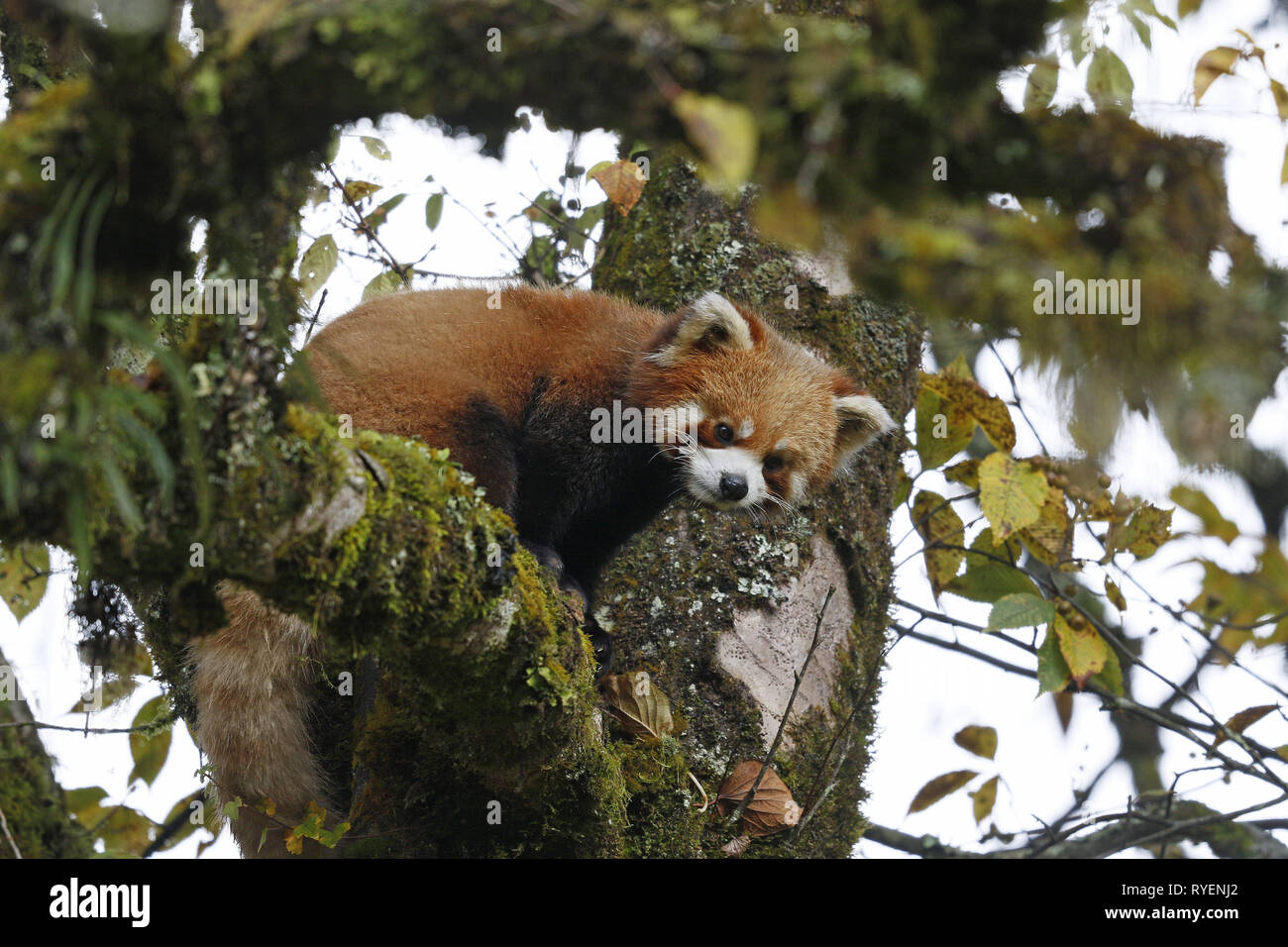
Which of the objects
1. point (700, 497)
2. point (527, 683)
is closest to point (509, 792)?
point (527, 683)

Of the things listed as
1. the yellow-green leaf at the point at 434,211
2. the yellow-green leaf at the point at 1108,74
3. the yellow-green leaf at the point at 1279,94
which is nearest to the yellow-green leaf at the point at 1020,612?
the yellow-green leaf at the point at 1108,74

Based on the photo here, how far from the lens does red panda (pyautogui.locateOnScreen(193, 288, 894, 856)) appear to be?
3852 mm

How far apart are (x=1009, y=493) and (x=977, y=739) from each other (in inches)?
103

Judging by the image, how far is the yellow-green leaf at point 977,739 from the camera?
6082mm

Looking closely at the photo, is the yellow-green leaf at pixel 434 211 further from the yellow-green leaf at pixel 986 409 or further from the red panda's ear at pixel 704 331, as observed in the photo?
the yellow-green leaf at pixel 986 409

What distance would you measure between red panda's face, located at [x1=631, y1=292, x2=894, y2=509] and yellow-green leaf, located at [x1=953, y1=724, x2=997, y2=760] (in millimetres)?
2152

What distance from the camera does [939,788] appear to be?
5.75 m

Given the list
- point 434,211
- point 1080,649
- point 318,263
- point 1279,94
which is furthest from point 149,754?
point 1279,94

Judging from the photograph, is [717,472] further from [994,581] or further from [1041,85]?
[1041,85]

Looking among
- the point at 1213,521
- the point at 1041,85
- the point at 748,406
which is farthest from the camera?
the point at 748,406

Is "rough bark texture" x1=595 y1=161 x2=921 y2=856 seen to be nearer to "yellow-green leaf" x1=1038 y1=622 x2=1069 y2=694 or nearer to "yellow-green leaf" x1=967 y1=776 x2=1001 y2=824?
"yellow-green leaf" x1=1038 y1=622 x2=1069 y2=694

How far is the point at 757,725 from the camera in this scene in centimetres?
388

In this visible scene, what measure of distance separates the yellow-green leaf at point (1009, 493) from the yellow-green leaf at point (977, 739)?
2492 mm

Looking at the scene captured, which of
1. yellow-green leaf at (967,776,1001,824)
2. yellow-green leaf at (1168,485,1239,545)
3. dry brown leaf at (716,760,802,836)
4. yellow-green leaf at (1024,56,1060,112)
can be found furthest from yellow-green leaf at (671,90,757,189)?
yellow-green leaf at (967,776,1001,824)
